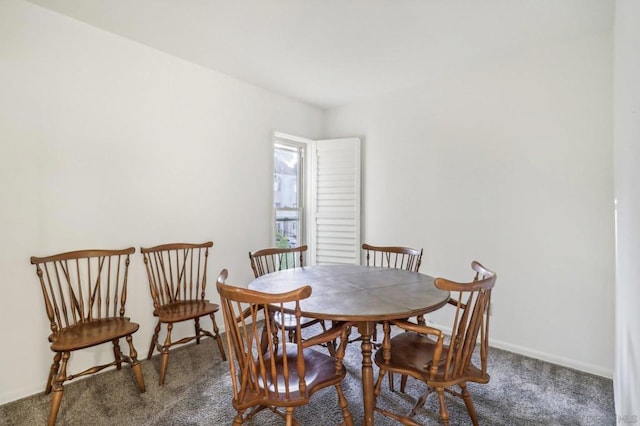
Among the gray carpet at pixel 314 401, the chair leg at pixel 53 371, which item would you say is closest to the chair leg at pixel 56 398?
the gray carpet at pixel 314 401

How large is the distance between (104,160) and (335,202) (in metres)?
2.46

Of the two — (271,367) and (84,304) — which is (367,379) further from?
(84,304)

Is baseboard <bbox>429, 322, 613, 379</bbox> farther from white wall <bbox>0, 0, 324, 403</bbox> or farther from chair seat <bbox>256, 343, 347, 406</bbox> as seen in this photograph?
white wall <bbox>0, 0, 324, 403</bbox>

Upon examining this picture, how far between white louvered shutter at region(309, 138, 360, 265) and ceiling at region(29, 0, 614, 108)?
1.07 meters

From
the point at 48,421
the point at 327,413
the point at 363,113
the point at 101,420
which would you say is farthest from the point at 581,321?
the point at 48,421

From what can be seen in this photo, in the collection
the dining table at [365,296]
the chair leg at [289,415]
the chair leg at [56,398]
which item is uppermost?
the dining table at [365,296]

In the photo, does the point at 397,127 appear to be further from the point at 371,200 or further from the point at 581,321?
the point at 581,321

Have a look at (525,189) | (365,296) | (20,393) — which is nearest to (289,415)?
(365,296)

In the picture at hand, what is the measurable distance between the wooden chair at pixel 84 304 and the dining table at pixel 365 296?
1.00 metres

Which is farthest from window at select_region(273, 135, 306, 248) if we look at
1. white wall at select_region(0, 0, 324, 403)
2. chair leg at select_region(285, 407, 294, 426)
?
chair leg at select_region(285, 407, 294, 426)

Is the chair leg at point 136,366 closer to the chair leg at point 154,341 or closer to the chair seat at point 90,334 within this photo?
the chair seat at point 90,334

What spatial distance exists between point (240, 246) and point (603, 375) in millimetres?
3237

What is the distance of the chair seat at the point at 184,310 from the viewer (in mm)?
2396

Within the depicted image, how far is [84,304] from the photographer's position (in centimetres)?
241
